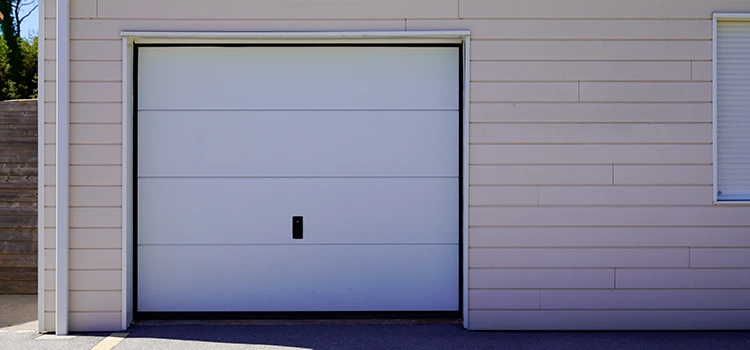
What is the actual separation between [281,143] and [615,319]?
2.96m

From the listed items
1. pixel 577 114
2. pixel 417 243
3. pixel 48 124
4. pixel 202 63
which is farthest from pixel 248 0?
pixel 577 114

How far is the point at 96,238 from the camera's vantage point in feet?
18.1

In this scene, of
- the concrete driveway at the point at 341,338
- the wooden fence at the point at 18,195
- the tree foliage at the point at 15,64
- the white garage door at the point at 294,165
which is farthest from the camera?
the tree foliage at the point at 15,64

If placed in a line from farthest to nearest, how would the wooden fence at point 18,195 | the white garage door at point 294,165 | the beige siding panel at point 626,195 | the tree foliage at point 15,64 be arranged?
the tree foliage at point 15,64 < the wooden fence at point 18,195 < the white garage door at point 294,165 < the beige siding panel at point 626,195

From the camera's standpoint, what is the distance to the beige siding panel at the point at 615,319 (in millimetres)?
5566

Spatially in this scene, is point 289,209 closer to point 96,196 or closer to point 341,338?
point 341,338

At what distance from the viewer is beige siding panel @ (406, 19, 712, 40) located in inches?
217

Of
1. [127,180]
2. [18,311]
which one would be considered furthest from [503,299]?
[18,311]

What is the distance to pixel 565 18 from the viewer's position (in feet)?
18.1

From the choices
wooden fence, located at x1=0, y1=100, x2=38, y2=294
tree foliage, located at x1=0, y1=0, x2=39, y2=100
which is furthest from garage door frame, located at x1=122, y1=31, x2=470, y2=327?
tree foliage, located at x1=0, y1=0, x2=39, y2=100

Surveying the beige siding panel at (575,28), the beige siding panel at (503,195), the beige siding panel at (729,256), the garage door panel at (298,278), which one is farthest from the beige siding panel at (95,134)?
the beige siding panel at (729,256)

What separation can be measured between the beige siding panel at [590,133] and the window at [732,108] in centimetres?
22

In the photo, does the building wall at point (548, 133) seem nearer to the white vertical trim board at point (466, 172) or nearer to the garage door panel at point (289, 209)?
the white vertical trim board at point (466, 172)

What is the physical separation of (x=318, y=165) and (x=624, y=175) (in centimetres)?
238
